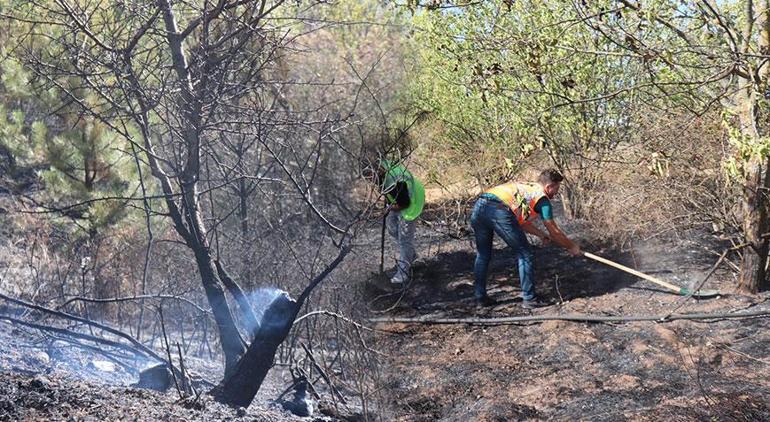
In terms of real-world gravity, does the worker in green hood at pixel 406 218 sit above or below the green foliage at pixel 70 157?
below

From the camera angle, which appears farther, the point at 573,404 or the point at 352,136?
the point at 352,136

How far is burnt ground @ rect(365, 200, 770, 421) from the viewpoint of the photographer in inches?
248

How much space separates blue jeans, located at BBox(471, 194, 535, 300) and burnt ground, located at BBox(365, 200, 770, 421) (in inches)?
10.8

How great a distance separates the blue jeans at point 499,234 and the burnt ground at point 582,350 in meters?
0.27

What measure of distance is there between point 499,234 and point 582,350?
1.82 m

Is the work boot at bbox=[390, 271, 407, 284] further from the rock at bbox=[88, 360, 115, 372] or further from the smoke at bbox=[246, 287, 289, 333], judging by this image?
the rock at bbox=[88, 360, 115, 372]

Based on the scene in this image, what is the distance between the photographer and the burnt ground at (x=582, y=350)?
6305 mm

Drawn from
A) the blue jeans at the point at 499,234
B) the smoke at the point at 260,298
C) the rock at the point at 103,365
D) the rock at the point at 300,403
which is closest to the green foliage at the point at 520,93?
the blue jeans at the point at 499,234

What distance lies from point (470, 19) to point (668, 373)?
229 inches

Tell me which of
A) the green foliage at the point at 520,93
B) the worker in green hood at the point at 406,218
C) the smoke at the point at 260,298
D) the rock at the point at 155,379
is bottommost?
the rock at the point at 155,379

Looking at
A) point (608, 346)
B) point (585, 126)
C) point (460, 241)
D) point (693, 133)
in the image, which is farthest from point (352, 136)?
point (608, 346)

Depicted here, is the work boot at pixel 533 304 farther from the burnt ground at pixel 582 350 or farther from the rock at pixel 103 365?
the rock at pixel 103 365

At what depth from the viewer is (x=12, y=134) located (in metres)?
13.0

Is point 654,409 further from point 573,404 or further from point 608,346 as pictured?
point 608,346
